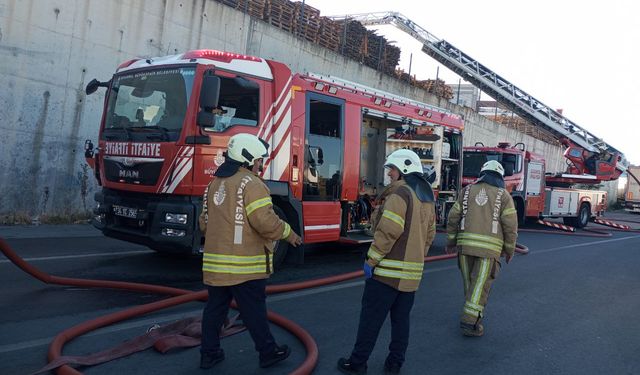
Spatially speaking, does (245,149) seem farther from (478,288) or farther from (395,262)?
(478,288)

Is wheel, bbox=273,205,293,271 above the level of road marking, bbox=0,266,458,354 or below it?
above

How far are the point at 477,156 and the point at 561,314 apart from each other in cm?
994

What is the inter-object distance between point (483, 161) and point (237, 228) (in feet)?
41.8

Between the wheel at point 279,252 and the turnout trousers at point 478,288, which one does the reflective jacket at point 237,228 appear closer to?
the turnout trousers at point 478,288

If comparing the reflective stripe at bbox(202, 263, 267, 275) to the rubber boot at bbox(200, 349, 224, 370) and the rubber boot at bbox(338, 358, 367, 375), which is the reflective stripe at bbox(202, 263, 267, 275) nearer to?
the rubber boot at bbox(200, 349, 224, 370)

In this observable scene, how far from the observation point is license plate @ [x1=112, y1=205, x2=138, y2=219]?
6285 millimetres

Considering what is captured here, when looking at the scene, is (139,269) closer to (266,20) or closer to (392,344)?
Result: (392,344)

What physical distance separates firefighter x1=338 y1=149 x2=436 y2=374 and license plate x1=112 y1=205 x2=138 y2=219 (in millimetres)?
3509

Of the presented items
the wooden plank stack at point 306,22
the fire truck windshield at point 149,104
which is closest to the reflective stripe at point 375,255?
the fire truck windshield at point 149,104

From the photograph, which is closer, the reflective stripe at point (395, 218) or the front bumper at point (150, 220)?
the reflective stripe at point (395, 218)

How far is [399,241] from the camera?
12.2ft

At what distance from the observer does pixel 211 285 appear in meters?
3.59

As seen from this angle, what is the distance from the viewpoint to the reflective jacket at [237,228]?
355cm

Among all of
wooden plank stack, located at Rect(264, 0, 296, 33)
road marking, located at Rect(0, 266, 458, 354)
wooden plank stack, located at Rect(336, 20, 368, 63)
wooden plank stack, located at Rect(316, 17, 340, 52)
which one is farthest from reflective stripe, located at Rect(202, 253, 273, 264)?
wooden plank stack, located at Rect(336, 20, 368, 63)
